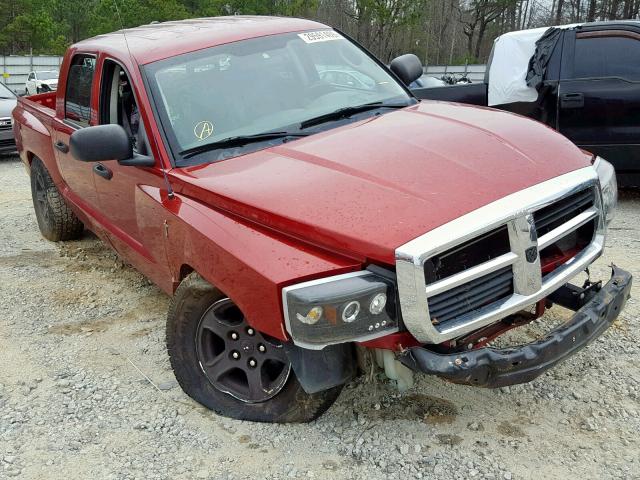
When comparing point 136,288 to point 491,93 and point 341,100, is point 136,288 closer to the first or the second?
point 341,100

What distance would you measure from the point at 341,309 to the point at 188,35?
2297 millimetres

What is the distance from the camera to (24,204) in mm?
7789

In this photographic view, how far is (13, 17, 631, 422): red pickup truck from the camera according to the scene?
240cm

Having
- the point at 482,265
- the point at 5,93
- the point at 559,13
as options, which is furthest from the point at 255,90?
the point at 559,13

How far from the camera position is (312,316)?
2336 millimetres

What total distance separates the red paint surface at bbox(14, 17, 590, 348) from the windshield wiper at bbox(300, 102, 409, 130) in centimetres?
15

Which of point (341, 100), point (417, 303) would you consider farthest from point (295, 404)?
point (341, 100)

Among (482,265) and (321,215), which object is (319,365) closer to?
(321,215)

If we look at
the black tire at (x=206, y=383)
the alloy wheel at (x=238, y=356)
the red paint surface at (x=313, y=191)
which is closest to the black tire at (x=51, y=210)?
the red paint surface at (x=313, y=191)

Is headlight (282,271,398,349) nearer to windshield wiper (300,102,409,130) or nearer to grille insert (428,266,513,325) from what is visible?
grille insert (428,266,513,325)

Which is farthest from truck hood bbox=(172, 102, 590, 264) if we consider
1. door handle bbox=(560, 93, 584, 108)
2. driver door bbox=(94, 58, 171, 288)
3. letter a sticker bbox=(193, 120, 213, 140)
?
door handle bbox=(560, 93, 584, 108)

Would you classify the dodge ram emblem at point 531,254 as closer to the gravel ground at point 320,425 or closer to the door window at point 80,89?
the gravel ground at point 320,425

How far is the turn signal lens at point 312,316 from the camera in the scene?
2322mm

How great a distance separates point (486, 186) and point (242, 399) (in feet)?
4.86
